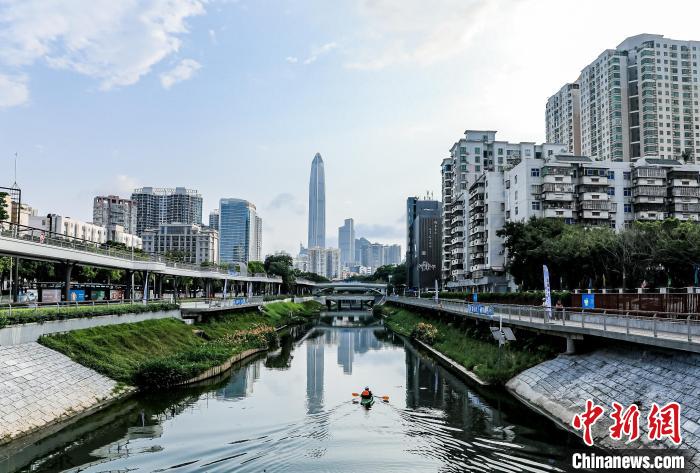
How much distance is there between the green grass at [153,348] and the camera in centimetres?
3550

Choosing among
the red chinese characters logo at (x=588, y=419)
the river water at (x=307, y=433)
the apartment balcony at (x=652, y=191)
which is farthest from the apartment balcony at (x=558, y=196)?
the red chinese characters logo at (x=588, y=419)

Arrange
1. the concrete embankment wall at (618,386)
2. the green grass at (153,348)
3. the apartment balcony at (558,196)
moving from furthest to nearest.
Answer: the apartment balcony at (558,196) → the green grass at (153,348) → the concrete embankment wall at (618,386)

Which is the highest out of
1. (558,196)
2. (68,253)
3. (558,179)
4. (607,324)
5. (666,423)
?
(558,179)

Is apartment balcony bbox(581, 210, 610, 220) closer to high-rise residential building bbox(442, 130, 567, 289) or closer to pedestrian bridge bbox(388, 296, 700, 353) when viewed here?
high-rise residential building bbox(442, 130, 567, 289)

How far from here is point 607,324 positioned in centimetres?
3219

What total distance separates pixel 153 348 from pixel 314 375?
14.2 m

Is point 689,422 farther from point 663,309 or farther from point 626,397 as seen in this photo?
point 663,309

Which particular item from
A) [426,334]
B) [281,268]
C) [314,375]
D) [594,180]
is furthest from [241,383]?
[281,268]

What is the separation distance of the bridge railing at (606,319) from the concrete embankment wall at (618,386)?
1162mm

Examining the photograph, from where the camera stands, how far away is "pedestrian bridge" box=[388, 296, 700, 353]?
23641mm

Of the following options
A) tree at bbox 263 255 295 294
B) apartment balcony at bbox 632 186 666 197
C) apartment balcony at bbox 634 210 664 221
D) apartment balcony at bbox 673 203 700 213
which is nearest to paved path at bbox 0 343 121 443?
apartment balcony at bbox 634 210 664 221

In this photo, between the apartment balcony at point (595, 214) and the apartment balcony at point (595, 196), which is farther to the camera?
the apartment balcony at point (595, 196)

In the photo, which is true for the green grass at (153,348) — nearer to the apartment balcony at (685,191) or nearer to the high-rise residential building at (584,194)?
the high-rise residential building at (584,194)

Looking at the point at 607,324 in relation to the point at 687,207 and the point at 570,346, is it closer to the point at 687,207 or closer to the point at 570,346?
the point at 570,346
